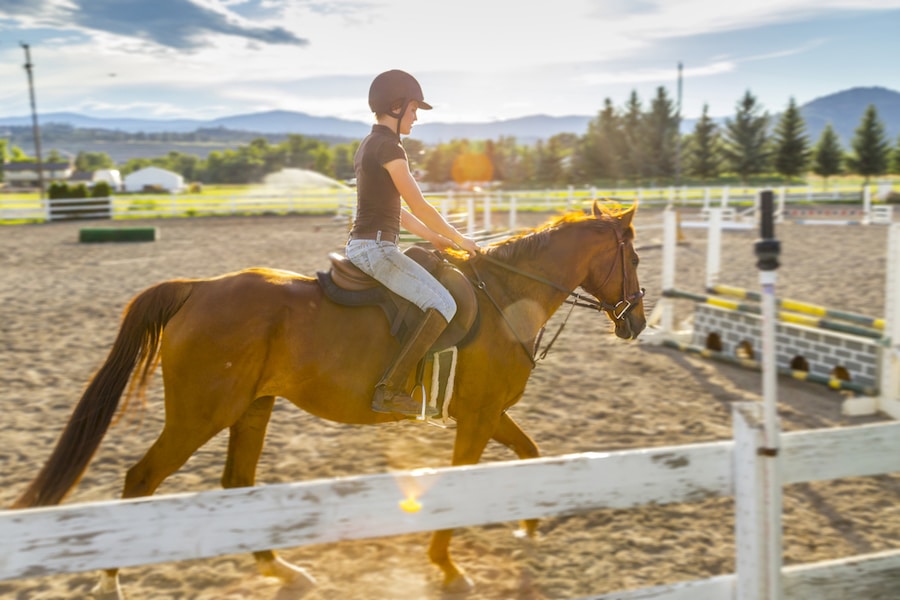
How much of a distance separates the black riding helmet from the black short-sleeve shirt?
104mm

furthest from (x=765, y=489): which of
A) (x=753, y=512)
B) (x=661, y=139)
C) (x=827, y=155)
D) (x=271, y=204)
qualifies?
(x=661, y=139)

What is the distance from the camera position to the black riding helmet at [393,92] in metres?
3.76

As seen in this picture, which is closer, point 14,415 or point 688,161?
point 14,415

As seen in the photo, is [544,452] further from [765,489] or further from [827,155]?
[827,155]

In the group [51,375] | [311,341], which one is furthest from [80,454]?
[51,375]

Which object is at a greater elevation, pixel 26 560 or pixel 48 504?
pixel 26 560

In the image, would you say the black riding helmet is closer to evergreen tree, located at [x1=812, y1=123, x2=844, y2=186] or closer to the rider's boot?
the rider's boot

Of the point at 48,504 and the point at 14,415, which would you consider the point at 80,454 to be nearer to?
the point at 48,504

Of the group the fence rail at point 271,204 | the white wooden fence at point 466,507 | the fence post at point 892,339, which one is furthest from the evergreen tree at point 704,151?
the white wooden fence at point 466,507

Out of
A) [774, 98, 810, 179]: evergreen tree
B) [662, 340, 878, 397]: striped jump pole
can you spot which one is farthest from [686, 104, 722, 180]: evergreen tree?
[662, 340, 878, 397]: striped jump pole

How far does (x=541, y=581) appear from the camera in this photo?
3949mm

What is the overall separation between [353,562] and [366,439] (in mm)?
2107

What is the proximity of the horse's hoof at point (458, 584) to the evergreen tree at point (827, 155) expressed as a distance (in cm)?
7141

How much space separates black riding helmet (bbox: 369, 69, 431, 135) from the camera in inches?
148
